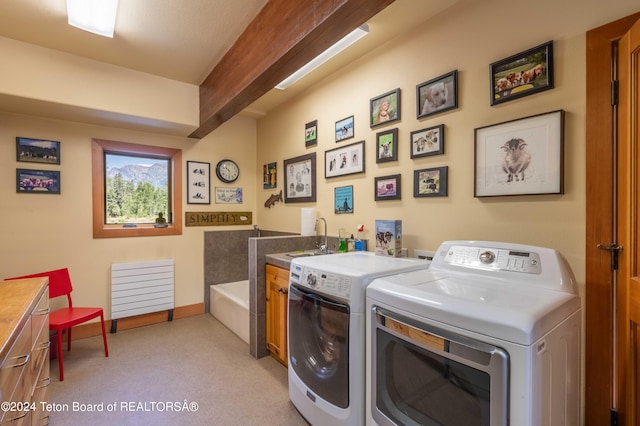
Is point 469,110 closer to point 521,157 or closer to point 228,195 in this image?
point 521,157

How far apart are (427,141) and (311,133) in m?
1.42

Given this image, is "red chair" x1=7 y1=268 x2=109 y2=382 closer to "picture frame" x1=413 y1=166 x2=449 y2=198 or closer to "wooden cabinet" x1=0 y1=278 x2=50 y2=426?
"wooden cabinet" x1=0 y1=278 x2=50 y2=426

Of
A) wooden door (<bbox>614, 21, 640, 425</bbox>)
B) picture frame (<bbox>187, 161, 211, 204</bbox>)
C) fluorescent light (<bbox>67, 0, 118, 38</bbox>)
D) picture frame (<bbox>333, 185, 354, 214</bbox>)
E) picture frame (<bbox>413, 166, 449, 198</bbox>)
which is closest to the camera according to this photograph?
wooden door (<bbox>614, 21, 640, 425</bbox>)

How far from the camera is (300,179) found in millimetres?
3316

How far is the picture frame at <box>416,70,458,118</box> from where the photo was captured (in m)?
1.91

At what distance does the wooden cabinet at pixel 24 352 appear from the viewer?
96 centimetres

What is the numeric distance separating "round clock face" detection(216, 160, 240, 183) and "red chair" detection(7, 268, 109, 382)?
190 centimetres

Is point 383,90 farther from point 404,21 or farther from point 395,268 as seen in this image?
point 395,268

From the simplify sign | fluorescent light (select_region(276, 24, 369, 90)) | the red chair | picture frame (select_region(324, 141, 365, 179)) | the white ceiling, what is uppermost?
the white ceiling

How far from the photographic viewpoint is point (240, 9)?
1.94 metres

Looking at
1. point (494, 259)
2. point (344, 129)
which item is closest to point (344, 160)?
point (344, 129)

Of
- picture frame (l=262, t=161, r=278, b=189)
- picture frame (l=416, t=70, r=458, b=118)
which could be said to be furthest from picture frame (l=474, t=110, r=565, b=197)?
picture frame (l=262, t=161, r=278, b=189)

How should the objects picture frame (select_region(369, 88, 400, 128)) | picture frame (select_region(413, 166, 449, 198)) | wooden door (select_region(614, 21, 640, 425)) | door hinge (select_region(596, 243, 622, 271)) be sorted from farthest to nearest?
1. picture frame (select_region(369, 88, 400, 128))
2. picture frame (select_region(413, 166, 449, 198))
3. door hinge (select_region(596, 243, 622, 271))
4. wooden door (select_region(614, 21, 640, 425))

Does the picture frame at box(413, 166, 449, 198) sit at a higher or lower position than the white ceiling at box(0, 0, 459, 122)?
lower
